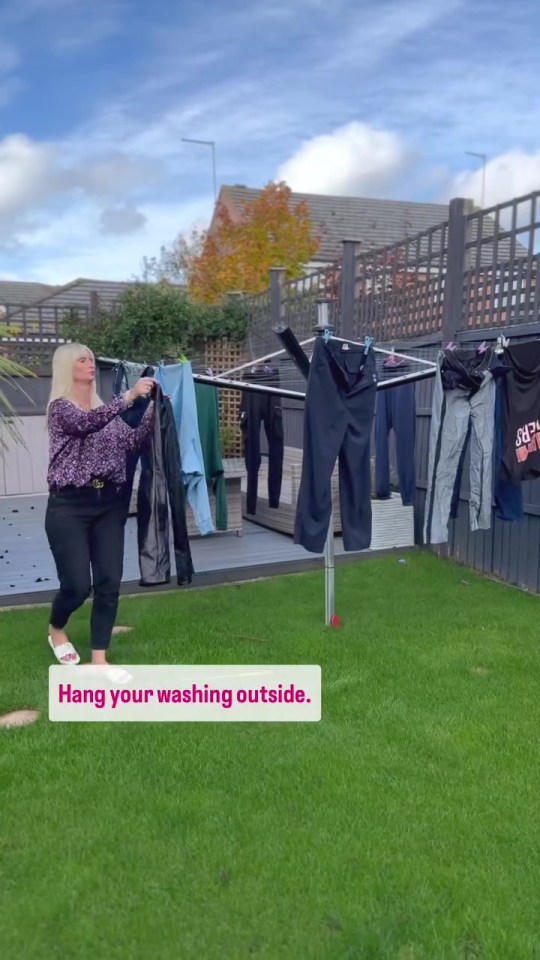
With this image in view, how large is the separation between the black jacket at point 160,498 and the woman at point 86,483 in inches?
10.5

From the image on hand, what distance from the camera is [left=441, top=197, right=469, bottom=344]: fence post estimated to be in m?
6.09

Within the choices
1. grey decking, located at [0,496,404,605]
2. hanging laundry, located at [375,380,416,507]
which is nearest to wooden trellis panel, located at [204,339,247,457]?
grey decking, located at [0,496,404,605]

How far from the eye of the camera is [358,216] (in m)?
22.3

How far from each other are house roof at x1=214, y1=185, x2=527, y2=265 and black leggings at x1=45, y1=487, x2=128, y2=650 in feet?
50.6

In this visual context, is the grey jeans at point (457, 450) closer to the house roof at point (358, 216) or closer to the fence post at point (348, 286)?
the fence post at point (348, 286)

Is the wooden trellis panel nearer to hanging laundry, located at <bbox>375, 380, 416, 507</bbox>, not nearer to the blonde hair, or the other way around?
hanging laundry, located at <bbox>375, 380, 416, 507</bbox>

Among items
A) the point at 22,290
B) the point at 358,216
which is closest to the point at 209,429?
the point at 358,216

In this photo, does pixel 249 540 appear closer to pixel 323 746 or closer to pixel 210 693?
pixel 210 693

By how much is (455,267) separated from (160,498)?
11.4 ft

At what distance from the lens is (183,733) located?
3246 millimetres

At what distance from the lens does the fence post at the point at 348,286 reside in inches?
310

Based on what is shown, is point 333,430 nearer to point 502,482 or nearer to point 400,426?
point 502,482

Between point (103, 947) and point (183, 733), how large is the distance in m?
1.26

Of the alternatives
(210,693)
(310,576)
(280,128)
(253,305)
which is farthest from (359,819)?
(280,128)
